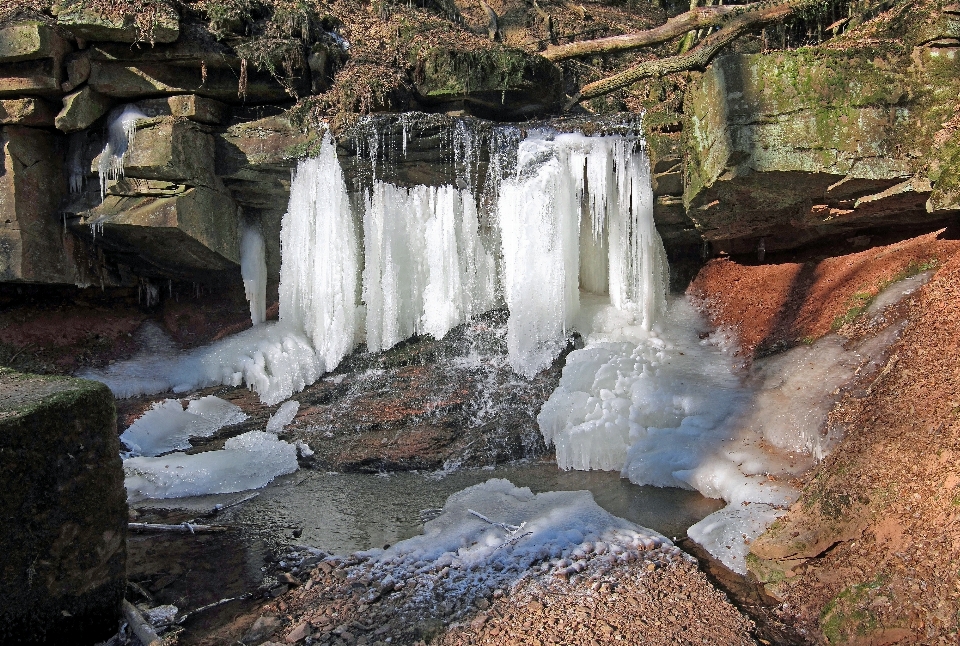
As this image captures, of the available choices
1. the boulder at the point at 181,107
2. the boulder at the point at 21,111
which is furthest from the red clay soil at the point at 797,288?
the boulder at the point at 21,111

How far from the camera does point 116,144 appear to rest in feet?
34.3

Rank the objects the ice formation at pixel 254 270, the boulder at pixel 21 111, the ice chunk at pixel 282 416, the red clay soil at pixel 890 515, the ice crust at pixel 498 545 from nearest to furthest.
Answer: the red clay soil at pixel 890 515, the ice crust at pixel 498 545, the ice chunk at pixel 282 416, the boulder at pixel 21 111, the ice formation at pixel 254 270

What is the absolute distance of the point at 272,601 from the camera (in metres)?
4.28

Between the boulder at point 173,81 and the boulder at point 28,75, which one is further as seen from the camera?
the boulder at point 173,81

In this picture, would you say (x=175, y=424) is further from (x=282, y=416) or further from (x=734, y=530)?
(x=734, y=530)

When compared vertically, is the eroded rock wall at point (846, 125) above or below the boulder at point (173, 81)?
below

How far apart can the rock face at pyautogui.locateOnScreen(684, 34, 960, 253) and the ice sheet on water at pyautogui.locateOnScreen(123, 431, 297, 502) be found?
6.55 m

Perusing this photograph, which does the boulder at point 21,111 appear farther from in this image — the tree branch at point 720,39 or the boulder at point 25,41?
the tree branch at point 720,39

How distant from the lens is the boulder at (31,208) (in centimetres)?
1006

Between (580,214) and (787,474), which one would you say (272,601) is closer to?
(787,474)

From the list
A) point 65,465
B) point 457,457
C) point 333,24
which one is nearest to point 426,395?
point 457,457

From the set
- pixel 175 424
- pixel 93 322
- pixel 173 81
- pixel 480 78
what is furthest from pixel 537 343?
pixel 93 322

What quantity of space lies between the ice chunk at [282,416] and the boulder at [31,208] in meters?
5.06

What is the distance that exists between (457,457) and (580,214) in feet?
14.8
